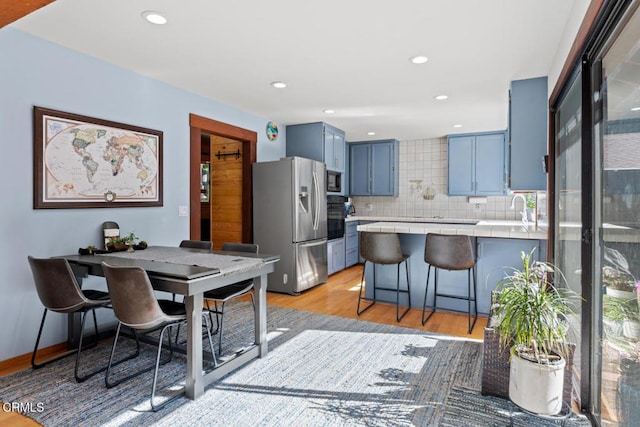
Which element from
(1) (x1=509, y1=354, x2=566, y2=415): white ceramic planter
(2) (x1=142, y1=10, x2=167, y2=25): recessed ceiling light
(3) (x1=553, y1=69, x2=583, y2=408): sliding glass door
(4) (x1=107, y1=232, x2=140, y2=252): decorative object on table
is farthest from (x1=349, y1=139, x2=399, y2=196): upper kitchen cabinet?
(1) (x1=509, y1=354, x2=566, y2=415): white ceramic planter

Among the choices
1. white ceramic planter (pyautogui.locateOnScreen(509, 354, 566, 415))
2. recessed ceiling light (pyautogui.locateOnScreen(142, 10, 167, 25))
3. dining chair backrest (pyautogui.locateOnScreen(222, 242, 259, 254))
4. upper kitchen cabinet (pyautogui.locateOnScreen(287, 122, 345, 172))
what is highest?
recessed ceiling light (pyautogui.locateOnScreen(142, 10, 167, 25))

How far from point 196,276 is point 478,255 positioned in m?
2.78

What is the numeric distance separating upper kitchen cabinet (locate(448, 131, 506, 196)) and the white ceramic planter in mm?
4755

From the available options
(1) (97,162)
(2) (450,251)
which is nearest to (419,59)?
(2) (450,251)

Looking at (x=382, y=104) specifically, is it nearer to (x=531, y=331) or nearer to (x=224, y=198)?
(x=224, y=198)

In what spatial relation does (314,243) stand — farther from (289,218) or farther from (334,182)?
(334,182)

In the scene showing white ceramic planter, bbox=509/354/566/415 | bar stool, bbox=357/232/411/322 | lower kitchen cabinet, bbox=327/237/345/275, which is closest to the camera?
white ceramic planter, bbox=509/354/566/415

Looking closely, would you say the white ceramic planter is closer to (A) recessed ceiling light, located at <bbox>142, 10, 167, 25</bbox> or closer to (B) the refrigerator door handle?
(A) recessed ceiling light, located at <bbox>142, 10, 167, 25</bbox>

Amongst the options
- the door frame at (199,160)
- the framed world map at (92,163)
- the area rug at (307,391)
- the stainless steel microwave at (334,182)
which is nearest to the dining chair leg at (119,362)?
the area rug at (307,391)

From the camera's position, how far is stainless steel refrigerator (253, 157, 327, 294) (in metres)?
4.48

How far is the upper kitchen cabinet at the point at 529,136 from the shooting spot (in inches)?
128

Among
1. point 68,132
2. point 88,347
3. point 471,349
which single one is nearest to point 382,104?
point 471,349

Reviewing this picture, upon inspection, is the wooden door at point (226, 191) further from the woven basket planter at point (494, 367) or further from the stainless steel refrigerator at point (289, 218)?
the woven basket planter at point (494, 367)

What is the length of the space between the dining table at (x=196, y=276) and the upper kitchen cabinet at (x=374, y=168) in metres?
4.28
